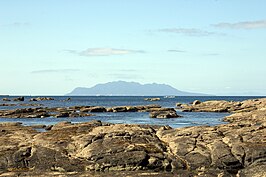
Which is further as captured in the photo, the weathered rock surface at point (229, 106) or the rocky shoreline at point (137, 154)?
the weathered rock surface at point (229, 106)

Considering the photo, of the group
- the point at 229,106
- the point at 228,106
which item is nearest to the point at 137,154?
the point at 228,106

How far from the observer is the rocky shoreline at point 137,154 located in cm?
4004

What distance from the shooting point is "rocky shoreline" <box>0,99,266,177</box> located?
40.0 m

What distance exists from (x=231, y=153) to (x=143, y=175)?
33.9 ft

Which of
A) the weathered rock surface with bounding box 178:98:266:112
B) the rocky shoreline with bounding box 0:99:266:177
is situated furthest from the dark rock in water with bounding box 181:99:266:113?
the rocky shoreline with bounding box 0:99:266:177

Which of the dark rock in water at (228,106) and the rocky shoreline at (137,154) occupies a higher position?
the dark rock in water at (228,106)

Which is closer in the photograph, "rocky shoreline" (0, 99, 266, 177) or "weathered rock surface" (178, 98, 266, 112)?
"rocky shoreline" (0, 99, 266, 177)

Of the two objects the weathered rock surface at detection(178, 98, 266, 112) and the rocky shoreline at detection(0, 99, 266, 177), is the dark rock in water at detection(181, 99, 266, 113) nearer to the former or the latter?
the weathered rock surface at detection(178, 98, 266, 112)

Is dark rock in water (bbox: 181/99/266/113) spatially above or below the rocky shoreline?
above

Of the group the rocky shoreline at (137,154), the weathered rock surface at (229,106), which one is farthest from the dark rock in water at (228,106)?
the rocky shoreline at (137,154)

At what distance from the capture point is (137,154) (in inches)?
1623

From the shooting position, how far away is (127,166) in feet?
133

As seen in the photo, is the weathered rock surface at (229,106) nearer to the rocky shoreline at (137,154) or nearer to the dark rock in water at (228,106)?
the dark rock in water at (228,106)

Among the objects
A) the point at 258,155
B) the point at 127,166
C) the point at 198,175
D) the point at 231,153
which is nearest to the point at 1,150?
the point at 127,166
